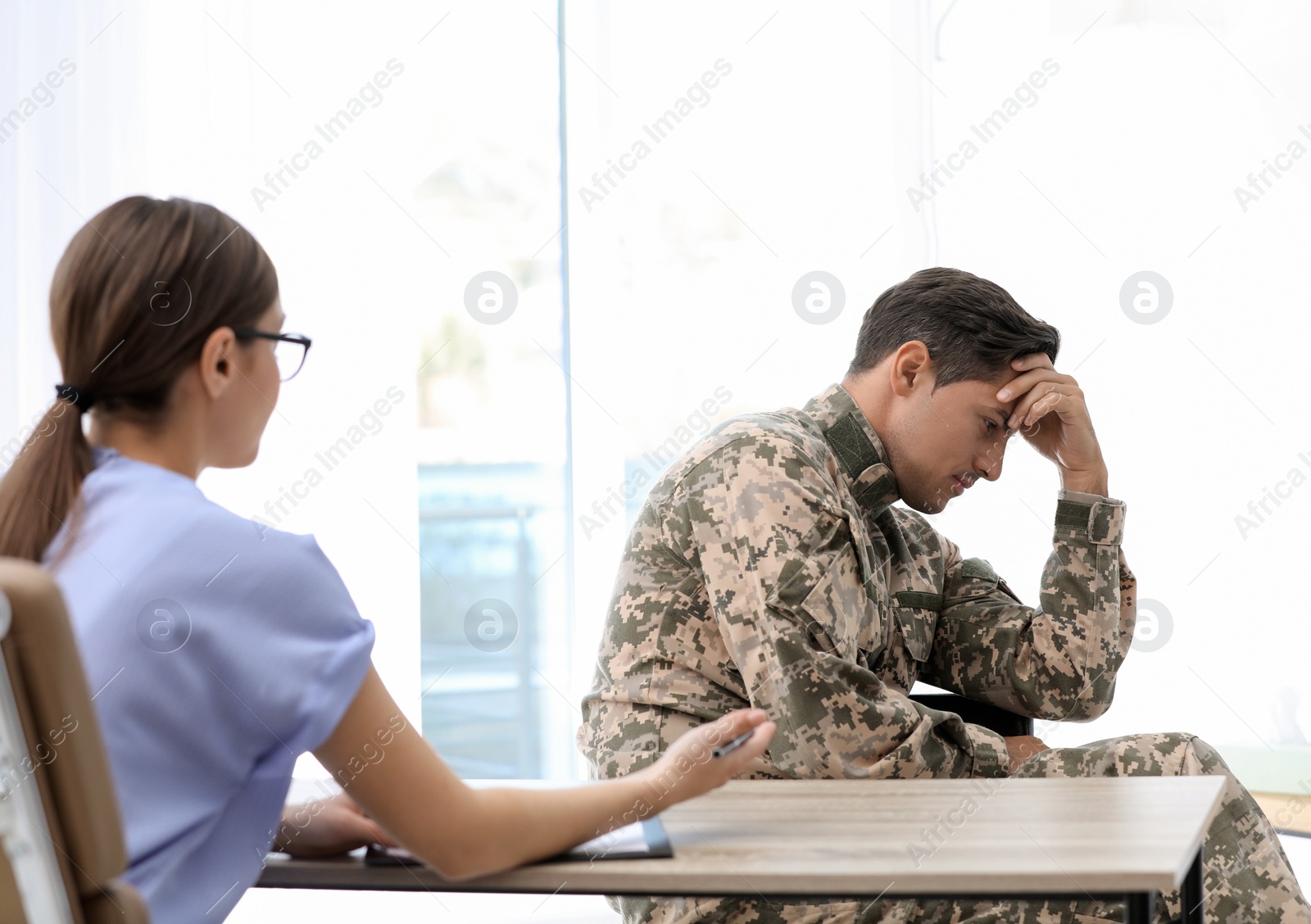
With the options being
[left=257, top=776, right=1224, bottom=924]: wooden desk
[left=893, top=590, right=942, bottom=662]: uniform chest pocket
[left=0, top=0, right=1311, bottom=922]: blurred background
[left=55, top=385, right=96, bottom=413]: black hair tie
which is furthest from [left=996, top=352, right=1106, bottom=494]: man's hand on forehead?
[left=0, top=0, right=1311, bottom=922]: blurred background

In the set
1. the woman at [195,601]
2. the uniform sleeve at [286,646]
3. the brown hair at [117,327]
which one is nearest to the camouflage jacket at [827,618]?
the woman at [195,601]

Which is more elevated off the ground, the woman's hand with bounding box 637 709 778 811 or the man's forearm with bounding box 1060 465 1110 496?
the man's forearm with bounding box 1060 465 1110 496

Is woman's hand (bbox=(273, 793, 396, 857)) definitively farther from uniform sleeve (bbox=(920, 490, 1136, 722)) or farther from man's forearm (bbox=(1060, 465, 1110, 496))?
man's forearm (bbox=(1060, 465, 1110, 496))

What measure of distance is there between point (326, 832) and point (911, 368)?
0.98 metres

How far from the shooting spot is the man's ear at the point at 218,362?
98 cm

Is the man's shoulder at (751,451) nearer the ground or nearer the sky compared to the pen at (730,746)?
nearer the sky

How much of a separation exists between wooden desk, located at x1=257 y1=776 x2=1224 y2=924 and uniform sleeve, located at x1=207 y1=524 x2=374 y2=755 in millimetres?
188

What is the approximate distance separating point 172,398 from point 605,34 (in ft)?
8.94

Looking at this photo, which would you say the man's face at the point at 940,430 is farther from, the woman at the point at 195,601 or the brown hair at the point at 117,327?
the brown hair at the point at 117,327

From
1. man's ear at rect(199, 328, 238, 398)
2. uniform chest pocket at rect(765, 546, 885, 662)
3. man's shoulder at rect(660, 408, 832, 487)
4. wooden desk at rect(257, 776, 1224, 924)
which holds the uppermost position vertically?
man's ear at rect(199, 328, 238, 398)

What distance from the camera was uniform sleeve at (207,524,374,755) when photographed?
90 centimetres

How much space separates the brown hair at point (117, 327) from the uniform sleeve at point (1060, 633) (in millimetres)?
1194

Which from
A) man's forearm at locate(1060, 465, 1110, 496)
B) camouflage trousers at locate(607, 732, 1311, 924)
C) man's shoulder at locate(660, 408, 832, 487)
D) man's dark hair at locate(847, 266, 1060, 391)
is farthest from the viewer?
man's forearm at locate(1060, 465, 1110, 496)

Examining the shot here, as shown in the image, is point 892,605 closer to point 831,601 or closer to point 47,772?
point 831,601
